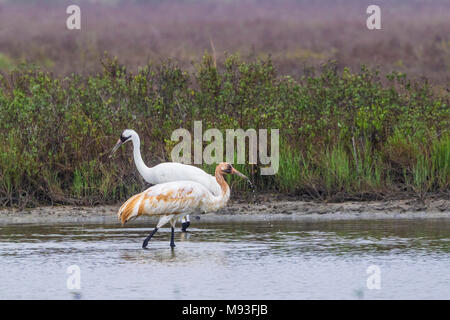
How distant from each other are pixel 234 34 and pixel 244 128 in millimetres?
38163

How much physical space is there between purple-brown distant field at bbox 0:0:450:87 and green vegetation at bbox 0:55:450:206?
50.0 ft

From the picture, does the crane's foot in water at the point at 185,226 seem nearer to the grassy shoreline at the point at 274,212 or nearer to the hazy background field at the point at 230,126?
the grassy shoreline at the point at 274,212

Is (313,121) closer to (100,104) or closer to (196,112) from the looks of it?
(196,112)

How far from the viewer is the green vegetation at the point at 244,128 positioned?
45.3ft

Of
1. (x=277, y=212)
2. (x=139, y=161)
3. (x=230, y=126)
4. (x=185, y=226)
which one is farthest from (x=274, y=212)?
(x=139, y=161)

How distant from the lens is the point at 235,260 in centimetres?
986

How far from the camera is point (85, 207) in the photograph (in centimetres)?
1375

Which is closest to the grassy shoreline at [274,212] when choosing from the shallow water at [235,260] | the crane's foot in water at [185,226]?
the shallow water at [235,260]

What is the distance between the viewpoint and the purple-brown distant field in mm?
40044

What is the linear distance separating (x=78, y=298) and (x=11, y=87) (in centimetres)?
960

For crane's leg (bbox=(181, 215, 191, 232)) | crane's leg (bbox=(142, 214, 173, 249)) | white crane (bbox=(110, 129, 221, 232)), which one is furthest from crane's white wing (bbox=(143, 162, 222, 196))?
crane's leg (bbox=(142, 214, 173, 249))

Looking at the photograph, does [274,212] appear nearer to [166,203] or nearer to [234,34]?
[166,203]

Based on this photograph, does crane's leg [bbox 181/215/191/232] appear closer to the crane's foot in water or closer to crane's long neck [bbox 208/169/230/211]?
the crane's foot in water

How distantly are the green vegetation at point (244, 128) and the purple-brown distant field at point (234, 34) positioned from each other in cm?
1524
